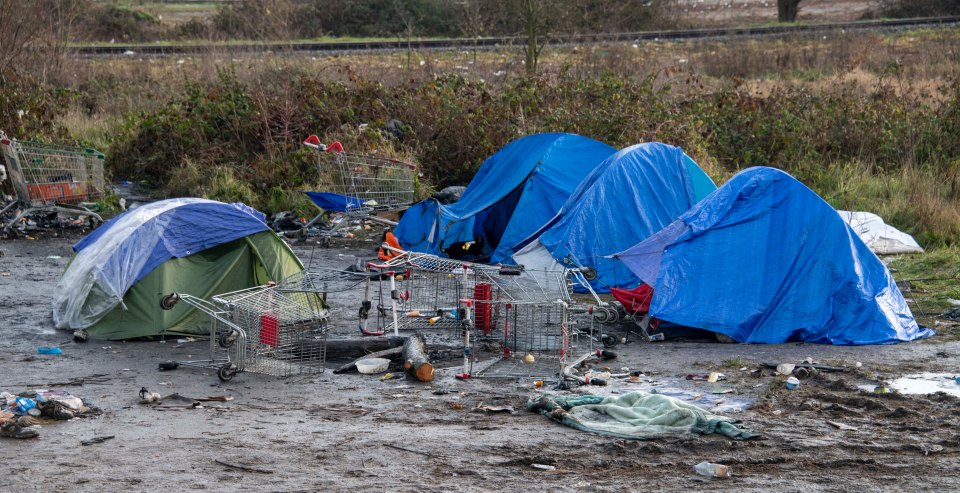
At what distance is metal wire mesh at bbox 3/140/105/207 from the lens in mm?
13633

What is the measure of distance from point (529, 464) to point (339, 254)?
777 centimetres

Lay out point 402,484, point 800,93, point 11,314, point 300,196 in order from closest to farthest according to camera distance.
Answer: point 402,484, point 11,314, point 300,196, point 800,93

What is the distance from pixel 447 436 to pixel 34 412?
8.62 feet

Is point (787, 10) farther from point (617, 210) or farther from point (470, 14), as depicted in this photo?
point (617, 210)

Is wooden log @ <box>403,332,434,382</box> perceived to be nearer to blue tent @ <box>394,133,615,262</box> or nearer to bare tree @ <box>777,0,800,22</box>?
blue tent @ <box>394,133,615,262</box>

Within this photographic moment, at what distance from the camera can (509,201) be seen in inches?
508

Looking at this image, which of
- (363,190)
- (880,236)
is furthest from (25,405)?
(880,236)

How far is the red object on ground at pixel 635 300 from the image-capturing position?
9672mm

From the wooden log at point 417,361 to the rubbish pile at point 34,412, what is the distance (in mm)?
2198

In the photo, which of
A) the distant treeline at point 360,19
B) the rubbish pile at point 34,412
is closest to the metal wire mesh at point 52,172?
the rubbish pile at point 34,412

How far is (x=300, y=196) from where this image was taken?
15539 mm

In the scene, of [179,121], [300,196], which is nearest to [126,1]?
[179,121]

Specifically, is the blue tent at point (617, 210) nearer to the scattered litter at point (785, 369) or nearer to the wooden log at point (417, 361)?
the wooden log at point (417, 361)

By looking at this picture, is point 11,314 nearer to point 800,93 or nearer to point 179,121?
point 179,121
